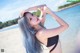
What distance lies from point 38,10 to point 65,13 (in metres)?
0.25

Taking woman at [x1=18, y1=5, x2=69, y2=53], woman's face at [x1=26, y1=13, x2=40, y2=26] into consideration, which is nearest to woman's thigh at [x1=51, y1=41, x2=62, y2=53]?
woman at [x1=18, y1=5, x2=69, y2=53]

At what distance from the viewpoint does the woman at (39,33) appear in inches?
105

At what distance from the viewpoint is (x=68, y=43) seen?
8.94 ft

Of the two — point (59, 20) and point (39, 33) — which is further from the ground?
point (59, 20)

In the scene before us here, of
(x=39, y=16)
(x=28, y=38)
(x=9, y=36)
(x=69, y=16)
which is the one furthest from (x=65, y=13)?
(x=9, y=36)

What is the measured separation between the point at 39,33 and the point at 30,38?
3.8 inches

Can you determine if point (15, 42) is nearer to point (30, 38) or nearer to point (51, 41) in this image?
point (30, 38)

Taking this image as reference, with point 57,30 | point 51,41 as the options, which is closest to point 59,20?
point 57,30

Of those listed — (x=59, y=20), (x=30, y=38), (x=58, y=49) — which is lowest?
(x=58, y=49)

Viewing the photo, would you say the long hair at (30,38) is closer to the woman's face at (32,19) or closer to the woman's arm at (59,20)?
the woman's face at (32,19)

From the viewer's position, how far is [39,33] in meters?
2.67

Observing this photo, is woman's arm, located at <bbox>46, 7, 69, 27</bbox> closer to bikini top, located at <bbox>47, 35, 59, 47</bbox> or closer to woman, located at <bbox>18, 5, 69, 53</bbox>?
woman, located at <bbox>18, 5, 69, 53</bbox>

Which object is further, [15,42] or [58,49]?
[15,42]

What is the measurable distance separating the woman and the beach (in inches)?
2.7
